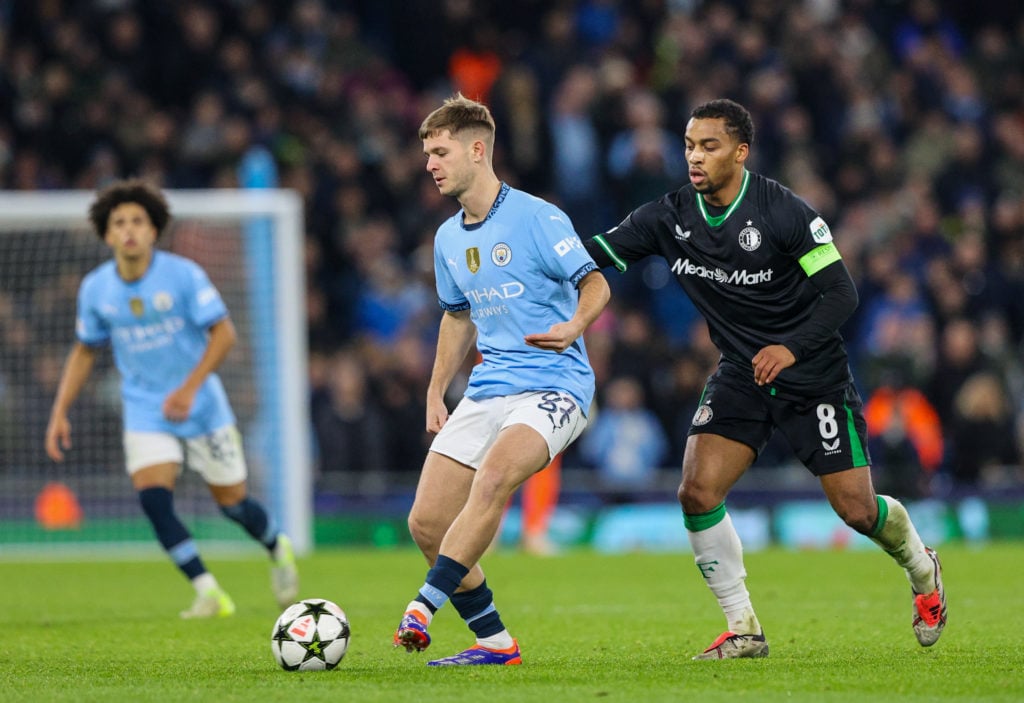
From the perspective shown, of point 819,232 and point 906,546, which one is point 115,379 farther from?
point 819,232

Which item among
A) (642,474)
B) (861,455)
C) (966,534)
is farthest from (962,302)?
(861,455)

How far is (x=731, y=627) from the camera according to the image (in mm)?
7344

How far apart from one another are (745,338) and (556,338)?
131cm

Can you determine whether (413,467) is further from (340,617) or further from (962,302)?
(340,617)

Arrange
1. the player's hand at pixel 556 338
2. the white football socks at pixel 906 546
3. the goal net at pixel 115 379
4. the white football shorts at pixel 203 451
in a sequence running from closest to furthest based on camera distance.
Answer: the player's hand at pixel 556 338 < the white football socks at pixel 906 546 < the white football shorts at pixel 203 451 < the goal net at pixel 115 379

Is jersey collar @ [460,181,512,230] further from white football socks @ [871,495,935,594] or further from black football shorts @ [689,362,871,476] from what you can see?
white football socks @ [871,495,935,594]

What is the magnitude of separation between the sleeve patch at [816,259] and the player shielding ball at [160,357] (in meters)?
4.10

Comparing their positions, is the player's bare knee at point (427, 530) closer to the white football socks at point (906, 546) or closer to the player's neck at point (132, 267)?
the white football socks at point (906, 546)

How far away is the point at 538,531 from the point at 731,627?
920cm

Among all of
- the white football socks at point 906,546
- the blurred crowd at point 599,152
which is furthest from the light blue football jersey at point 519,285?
the blurred crowd at point 599,152

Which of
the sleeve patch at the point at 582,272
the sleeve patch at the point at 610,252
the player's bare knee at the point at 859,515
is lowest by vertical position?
the player's bare knee at the point at 859,515

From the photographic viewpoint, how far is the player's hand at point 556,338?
636 cm

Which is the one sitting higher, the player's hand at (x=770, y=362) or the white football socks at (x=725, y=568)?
the player's hand at (x=770, y=362)

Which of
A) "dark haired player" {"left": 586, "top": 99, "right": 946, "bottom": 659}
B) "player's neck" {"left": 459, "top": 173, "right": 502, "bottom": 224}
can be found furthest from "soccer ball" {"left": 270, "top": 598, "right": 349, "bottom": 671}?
"player's neck" {"left": 459, "top": 173, "right": 502, "bottom": 224}
